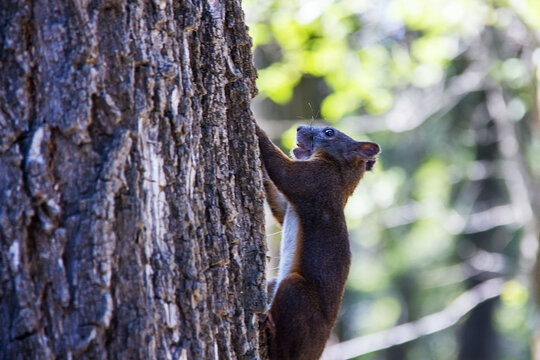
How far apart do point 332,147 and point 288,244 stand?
3.43 ft

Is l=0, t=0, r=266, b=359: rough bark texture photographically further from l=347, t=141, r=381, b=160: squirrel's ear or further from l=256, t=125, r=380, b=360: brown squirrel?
l=347, t=141, r=381, b=160: squirrel's ear

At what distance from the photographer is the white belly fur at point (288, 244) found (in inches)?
131

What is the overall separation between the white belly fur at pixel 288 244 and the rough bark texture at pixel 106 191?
125 cm

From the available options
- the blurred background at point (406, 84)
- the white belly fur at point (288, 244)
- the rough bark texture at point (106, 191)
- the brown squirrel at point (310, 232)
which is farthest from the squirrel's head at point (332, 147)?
the rough bark texture at point (106, 191)

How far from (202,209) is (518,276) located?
27.2 feet

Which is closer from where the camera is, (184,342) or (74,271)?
(74,271)

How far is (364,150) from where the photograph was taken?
14.0ft

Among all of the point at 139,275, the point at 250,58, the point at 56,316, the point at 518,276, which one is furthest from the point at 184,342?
the point at 518,276

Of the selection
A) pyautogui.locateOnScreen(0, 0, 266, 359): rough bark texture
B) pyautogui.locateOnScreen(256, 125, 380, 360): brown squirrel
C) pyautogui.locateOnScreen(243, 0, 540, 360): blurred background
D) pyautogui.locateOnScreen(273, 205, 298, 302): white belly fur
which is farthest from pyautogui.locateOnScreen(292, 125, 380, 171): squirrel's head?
pyautogui.locateOnScreen(0, 0, 266, 359): rough bark texture

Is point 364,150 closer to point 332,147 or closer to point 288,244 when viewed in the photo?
point 332,147

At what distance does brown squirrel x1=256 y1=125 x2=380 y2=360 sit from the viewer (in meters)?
2.99

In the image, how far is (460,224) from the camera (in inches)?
386

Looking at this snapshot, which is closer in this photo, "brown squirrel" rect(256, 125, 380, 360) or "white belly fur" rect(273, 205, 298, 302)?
"brown squirrel" rect(256, 125, 380, 360)

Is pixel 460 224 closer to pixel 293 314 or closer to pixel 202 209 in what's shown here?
pixel 293 314
